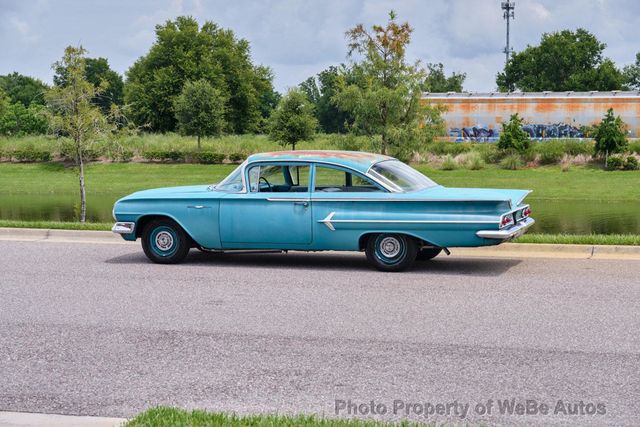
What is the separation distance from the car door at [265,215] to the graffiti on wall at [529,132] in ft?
130

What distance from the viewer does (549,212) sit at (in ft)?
90.5

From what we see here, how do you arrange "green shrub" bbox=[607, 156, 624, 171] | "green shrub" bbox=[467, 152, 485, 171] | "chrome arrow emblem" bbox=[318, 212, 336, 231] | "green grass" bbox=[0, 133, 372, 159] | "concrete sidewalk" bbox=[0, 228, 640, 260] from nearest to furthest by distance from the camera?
"chrome arrow emblem" bbox=[318, 212, 336, 231]
"concrete sidewalk" bbox=[0, 228, 640, 260]
"green shrub" bbox=[607, 156, 624, 171]
"green shrub" bbox=[467, 152, 485, 171]
"green grass" bbox=[0, 133, 372, 159]

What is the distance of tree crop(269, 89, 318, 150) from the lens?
46562 millimetres

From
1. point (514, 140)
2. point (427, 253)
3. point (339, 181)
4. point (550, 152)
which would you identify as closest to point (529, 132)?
point (514, 140)

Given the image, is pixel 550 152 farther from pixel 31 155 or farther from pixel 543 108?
pixel 31 155

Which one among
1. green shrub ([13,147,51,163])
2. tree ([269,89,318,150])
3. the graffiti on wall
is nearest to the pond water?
tree ([269,89,318,150])

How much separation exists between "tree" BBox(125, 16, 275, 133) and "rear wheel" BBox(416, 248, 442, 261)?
63924mm

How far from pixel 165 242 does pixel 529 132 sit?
1583 inches

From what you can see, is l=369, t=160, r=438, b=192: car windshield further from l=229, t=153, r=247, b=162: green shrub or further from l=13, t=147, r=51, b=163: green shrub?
l=13, t=147, r=51, b=163: green shrub

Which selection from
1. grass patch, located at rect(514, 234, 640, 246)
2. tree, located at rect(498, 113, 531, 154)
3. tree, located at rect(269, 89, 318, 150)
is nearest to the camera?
grass patch, located at rect(514, 234, 640, 246)

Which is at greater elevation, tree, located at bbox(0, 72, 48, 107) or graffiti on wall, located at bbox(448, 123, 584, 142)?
tree, located at bbox(0, 72, 48, 107)

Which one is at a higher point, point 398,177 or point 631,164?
point 398,177

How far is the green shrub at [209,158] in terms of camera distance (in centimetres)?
4603

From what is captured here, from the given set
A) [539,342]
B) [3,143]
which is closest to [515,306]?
[539,342]
